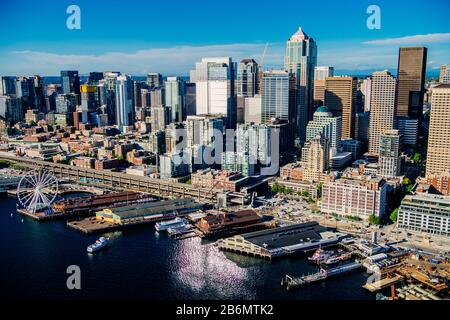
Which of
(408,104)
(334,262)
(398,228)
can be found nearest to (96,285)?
(334,262)

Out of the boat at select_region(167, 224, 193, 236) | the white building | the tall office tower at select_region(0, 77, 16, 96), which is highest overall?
the tall office tower at select_region(0, 77, 16, 96)

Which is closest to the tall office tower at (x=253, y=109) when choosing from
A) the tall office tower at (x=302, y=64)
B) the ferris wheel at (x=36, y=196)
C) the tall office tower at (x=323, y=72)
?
the tall office tower at (x=302, y=64)

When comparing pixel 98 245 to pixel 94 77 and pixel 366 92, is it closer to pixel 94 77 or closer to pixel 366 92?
pixel 366 92

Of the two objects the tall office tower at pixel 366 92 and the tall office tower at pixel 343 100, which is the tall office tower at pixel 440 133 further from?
the tall office tower at pixel 366 92

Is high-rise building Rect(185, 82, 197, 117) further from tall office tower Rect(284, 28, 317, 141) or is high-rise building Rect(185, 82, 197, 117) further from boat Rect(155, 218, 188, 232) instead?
boat Rect(155, 218, 188, 232)

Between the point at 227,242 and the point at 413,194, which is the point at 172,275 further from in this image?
the point at 413,194

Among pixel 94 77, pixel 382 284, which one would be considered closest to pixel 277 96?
pixel 382 284

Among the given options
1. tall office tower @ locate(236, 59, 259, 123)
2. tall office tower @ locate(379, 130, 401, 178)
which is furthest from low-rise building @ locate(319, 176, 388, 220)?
tall office tower @ locate(236, 59, 259, 123)
